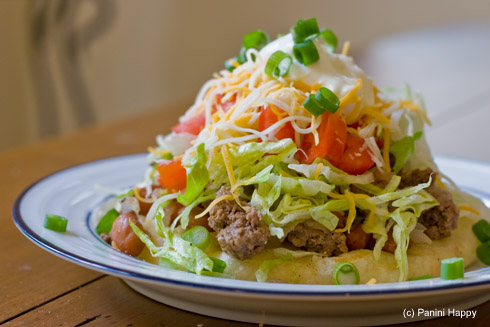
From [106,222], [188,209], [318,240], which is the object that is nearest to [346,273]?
[318,240]

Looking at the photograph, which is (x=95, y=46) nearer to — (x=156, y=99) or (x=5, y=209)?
(x=156, y=99)

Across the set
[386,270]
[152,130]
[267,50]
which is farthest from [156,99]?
[386,270]

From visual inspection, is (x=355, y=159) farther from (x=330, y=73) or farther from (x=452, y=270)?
(x=452, y=270)

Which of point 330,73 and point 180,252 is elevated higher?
point 330,73

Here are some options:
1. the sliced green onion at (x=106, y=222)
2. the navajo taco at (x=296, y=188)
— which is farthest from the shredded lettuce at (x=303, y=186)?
the sliced green onion at (x=106, y=222)

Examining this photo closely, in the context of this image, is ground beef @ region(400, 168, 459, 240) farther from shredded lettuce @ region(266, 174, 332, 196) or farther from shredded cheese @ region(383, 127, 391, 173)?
shredded lettuce @ region(266, 174, 332, 196)

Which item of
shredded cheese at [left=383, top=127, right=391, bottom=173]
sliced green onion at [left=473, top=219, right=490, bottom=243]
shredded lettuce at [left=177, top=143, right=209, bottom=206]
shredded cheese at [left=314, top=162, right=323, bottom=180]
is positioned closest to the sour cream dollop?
shredded cheese at [left=383, top=127, right=391, bottom=173]
